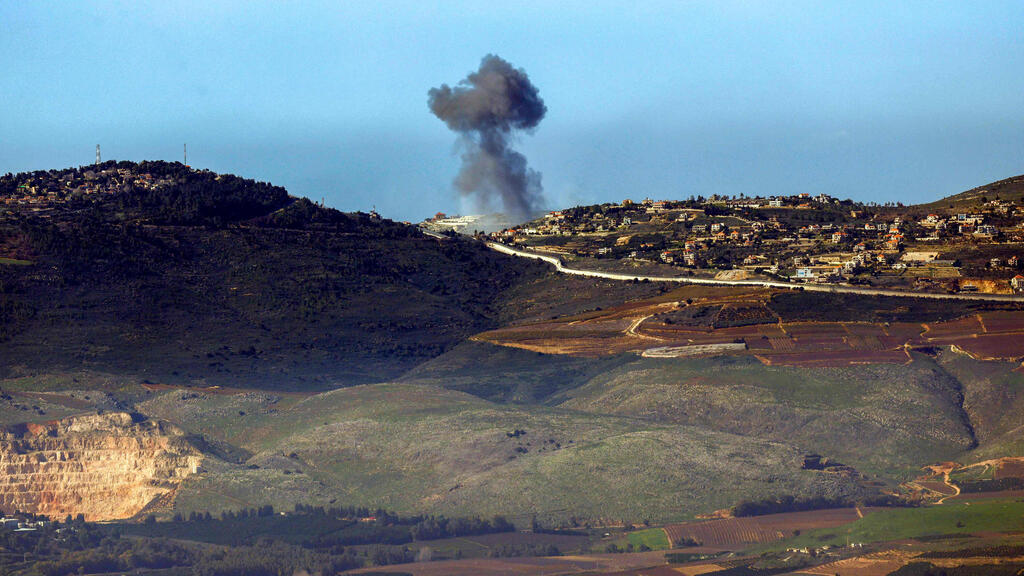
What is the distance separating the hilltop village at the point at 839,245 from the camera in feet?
497

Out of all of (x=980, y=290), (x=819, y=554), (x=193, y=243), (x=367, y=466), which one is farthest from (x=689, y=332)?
(x=193, y=243)

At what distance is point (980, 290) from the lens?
143625mm

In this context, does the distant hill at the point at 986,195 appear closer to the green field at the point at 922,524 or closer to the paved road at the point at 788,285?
the paved road at the point at 788,285

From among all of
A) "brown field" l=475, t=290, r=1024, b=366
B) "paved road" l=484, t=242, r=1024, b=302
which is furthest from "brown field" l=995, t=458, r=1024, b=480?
"paved road" l=484, t=242, r=1024, b=302

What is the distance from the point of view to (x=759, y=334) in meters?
135

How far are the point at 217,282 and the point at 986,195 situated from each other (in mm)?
83798

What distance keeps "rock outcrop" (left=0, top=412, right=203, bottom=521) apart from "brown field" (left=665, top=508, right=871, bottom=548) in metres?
32.3

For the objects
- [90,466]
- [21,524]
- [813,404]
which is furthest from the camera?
[813,404]

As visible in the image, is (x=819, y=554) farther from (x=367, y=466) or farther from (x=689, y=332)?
(x=689, y=332)

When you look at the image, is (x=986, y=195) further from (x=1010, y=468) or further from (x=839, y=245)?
(x=1010, y=468)

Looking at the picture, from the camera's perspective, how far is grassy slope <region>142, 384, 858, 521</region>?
10512cm

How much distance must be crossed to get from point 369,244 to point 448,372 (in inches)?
1698

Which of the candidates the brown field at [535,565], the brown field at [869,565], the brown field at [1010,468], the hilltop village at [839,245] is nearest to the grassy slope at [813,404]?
the brown field at [1010,468]

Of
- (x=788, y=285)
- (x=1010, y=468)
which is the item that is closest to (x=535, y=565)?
(x=1010, y=468)
